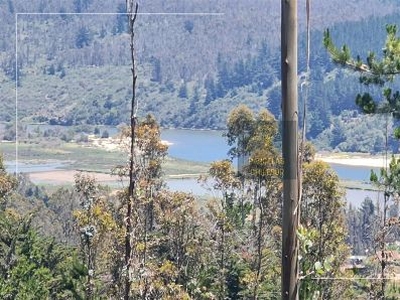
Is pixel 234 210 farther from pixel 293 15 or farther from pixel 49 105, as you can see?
pixel 49 105

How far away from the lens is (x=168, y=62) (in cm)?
12762

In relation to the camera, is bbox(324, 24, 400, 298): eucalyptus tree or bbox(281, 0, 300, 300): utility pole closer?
bbox(281, 0, 300, 300): utility pole

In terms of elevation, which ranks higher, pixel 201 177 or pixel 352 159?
pixel 352 159

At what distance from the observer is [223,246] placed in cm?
2008

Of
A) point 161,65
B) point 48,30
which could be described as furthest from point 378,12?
point 48,30

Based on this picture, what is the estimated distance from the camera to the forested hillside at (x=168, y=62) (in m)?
104

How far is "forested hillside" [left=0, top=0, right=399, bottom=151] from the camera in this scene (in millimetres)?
104025

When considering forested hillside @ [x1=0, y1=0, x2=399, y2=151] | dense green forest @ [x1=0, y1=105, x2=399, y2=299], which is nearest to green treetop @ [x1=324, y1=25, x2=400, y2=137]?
dense green forest @ [x1=0, y1=105, x2=399, y2=299]

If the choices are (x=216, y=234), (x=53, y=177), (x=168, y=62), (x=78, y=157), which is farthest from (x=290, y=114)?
(x=168, y=62)

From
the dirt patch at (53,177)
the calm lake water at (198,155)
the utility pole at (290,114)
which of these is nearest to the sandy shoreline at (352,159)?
the calm lake water at (198,155)

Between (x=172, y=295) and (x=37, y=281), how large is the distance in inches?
254

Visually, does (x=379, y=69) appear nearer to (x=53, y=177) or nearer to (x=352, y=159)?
(x=53, y=177)

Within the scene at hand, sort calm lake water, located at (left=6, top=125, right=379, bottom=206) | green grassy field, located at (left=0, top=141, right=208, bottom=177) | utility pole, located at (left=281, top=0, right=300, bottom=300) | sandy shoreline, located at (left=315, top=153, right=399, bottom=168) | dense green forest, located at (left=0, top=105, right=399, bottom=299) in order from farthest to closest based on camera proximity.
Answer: green grassy field, located at (left=0, top=141, right=208, bottom=177) → sandy shoreline, located at (left=315, top=153, right=399, bottom=168) → calm lake water, located at (left=6, top=125, right=379, bottom=206) → dense green forest, located at (left=0, top=105, right=399, bottom=299) → utility pole, located at (left=281, top=0, right=300, bottom=300)

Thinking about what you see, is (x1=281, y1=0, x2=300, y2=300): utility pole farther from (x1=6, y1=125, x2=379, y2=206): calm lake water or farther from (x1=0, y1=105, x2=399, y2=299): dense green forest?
(x1=6, y1=125, x2=379, y2=206): calm lake water
